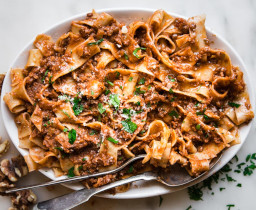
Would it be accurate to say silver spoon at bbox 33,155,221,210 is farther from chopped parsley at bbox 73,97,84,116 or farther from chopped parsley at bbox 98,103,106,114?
chopped parsley at bbox 73,97,84,116

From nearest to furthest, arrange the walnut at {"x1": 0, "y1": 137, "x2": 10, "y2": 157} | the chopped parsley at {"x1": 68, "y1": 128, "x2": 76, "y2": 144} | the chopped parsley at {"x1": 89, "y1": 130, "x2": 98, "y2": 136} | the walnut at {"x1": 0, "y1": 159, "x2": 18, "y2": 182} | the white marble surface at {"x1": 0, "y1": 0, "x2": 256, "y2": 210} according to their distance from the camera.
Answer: the chopped parsley at {"x1": 68, "y1": 128, "x2": 76, "y2": 144}
the chopped parsley at {"x1": 89, "y1": 130, "x2": 98, "y2": 136}
the walnut at {"x1": 0, "y1": 159, "x2": 18, "y2": 182}
the walnut at {"x1": 0, "y1": 137, "x2": 10, "y2": 157}
the white marble surface at {"x1": 0, "y1": 0, "x2": 256, "y2": 210}

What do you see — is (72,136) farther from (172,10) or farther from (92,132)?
(172,10)

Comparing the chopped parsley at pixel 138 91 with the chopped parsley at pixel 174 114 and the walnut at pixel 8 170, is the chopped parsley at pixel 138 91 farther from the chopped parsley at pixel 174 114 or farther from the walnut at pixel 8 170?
the walnut at pixel 8 170

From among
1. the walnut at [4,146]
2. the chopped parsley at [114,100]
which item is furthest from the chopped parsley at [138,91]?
the walnut at [4,146]

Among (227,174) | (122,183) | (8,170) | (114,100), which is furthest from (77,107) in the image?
(227,174)

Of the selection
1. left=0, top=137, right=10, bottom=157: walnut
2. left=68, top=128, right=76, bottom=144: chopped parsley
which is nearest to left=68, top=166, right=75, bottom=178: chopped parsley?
left=68, top=128, right=76, bottom=144: chopped parsley

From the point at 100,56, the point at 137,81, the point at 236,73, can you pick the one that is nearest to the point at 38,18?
the point at 100,56

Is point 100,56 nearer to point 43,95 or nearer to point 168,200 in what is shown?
point 43,95
